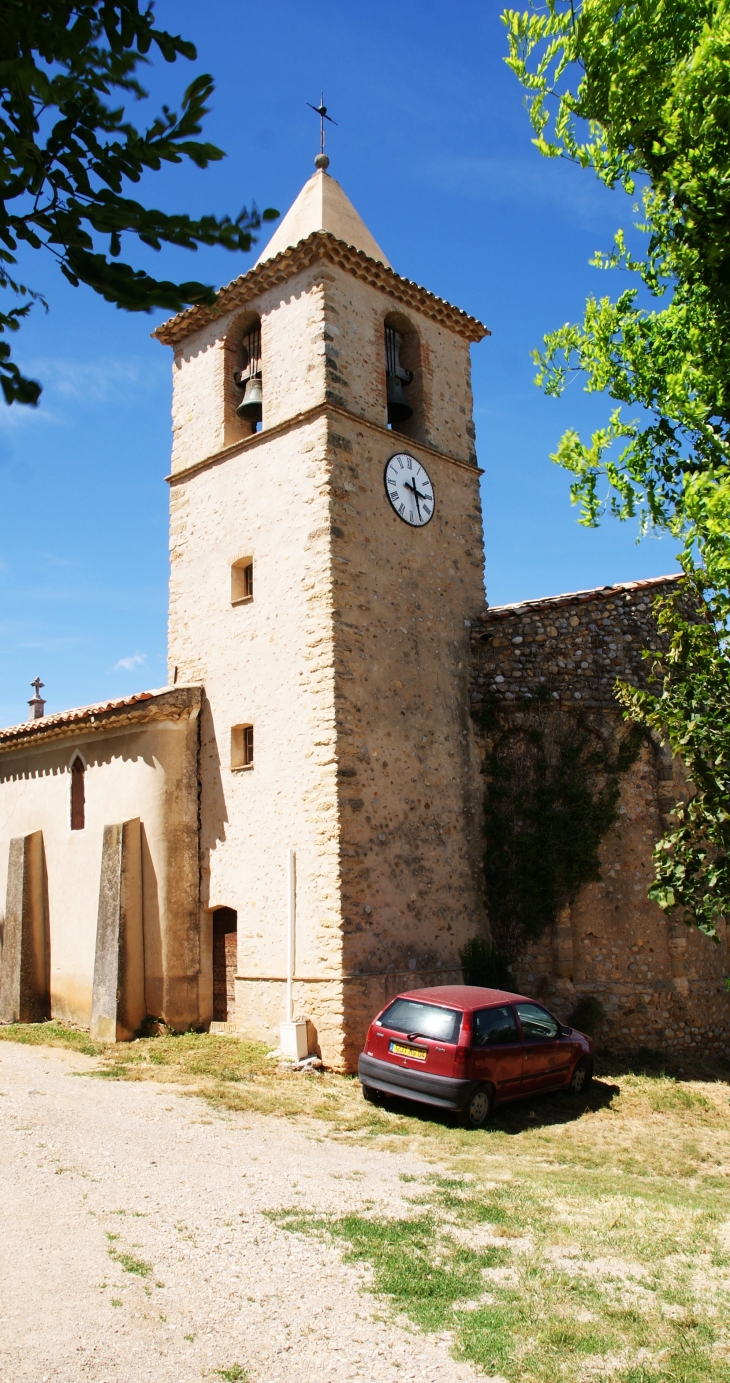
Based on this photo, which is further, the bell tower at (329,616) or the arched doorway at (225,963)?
the arched doorway at (225,963)

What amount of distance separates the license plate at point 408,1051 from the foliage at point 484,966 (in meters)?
3.70

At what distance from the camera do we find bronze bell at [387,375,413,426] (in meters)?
15.9

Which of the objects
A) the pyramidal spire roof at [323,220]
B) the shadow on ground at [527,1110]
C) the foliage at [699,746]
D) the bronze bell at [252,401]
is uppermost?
the pyramidal spire roof at [323,220]

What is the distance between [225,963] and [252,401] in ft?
29.5

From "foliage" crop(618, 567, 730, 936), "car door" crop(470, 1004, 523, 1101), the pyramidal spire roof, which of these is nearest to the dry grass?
"car door" crop(470, 1004, 523, 1101)

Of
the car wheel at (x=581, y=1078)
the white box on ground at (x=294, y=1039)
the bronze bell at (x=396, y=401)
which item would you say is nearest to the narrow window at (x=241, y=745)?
the white box on ground at (x=294, y=1039)

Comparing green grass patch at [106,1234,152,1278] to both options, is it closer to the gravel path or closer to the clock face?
the gravel path

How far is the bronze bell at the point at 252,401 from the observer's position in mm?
15453

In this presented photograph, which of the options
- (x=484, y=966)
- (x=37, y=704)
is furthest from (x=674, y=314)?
(x=37, y=704)

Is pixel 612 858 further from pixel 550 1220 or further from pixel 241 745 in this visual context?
pixel 550 1220

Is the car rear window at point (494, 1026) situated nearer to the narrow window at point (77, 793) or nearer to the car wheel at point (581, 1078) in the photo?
the car wheel at point (581, 1078)

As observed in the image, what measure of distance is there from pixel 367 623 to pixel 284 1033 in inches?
228

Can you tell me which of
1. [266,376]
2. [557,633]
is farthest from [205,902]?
[266,376]

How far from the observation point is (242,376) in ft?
52.5
